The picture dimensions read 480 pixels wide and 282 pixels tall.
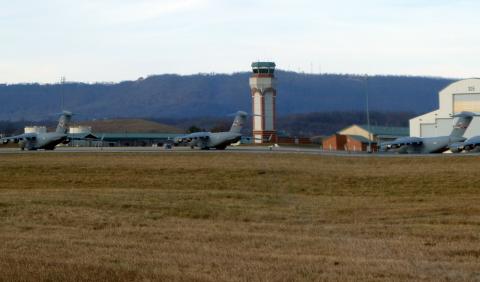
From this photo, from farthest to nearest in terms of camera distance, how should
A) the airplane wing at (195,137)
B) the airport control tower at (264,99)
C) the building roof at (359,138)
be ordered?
1. the airport control tower at (264,99)
2. the building roof at (359,138)
3. the airplane wing at (195,137)

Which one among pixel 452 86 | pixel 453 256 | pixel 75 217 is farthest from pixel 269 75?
pixel 453 256

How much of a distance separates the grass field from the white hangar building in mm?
39900

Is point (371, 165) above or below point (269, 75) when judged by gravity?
below

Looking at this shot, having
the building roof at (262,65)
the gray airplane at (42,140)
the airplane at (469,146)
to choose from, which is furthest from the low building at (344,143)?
the gray airplane at (42,140)

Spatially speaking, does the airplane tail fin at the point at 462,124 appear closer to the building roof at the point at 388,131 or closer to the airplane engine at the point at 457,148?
the airplane engine at the point at 457,148

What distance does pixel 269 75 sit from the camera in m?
147

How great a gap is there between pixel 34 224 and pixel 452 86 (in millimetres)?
80061

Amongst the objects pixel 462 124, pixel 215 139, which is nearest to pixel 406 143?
pixel 462 124

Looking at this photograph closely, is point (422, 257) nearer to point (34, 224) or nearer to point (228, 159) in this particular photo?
point (34, 224)

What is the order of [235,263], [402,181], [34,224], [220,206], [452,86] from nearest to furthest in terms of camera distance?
[235,263] < [34,224] < [220,206] < [402,181] < [452,86]

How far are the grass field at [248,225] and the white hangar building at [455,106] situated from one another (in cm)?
3990

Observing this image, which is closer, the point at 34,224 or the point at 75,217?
the point at 34,224

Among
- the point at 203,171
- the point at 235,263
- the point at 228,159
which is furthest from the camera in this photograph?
the point at 228,159

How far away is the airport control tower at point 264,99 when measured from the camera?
14375cm
